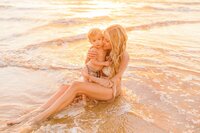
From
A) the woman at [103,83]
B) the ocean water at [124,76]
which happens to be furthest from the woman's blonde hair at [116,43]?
the ocean water at [124,76]

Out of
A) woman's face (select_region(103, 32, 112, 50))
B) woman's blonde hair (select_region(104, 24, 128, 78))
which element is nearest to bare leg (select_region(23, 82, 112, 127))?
woman's blonde hair (select_region(104, 24, 128, 78))

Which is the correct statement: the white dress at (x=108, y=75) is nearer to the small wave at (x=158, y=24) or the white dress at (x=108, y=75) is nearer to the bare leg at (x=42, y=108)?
the bare leg at (x=42, y=108)

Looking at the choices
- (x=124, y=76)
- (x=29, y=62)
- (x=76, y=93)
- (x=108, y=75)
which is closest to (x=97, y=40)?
(x=108, y=75)

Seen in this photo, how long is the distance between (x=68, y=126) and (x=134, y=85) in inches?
81.3

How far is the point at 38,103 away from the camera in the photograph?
19.3ft

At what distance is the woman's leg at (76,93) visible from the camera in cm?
502

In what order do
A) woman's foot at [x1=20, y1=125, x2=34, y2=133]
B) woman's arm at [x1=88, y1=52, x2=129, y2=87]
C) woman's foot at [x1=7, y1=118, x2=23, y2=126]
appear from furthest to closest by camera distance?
woman's arm at [x1=88, y1=52, x2=129, y2=87], woman's foot at [x1=7, y1=118, x2=23, y2=126], woman's foot at [x1=20, y1=125, x2=34, y2=133]

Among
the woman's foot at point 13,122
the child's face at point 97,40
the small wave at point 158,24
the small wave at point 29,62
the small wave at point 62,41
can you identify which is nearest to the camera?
the woman's foot at point 13,122

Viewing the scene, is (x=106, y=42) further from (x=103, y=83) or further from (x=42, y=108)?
(x=42, y=108)

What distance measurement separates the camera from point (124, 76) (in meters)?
7.13

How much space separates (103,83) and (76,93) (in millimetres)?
461

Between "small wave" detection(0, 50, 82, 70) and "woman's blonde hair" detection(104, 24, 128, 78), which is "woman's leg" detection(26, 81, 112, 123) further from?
"small wave" detection(0, 50, 82, 70)

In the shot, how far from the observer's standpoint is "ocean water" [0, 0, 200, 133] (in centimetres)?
512

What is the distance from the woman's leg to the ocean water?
0.49 feet
